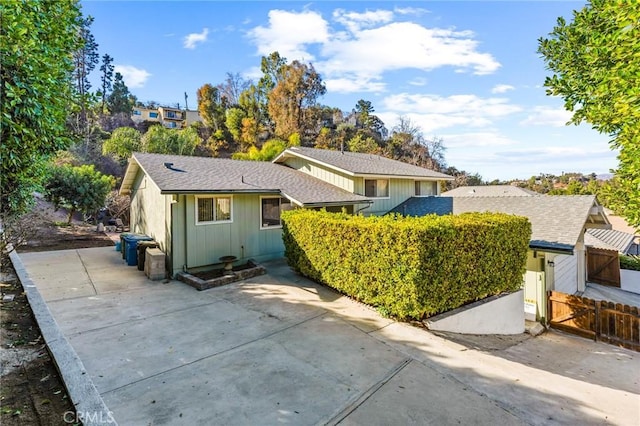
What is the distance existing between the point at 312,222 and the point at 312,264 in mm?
1309

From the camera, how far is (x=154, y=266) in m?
9.30

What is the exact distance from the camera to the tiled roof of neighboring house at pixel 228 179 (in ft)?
32.5

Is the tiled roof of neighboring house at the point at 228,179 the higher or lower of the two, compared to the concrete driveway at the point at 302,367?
higher

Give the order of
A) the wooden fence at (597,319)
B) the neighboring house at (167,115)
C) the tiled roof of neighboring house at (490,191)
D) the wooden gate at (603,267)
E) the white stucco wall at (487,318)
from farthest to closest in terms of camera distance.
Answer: the neighboring house at (167,115), the tiled roof of neighboring house at (490,191), the wooden gate at (603,267), the wooden fence at (597,319), the white stucco wall at (487,318)

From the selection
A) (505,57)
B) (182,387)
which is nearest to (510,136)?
(505,57)

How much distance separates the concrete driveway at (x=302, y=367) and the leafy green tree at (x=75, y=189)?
10.7m

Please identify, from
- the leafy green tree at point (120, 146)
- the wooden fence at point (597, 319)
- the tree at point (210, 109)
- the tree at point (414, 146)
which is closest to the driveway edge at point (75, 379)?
the wooden fence at point (597, 319)

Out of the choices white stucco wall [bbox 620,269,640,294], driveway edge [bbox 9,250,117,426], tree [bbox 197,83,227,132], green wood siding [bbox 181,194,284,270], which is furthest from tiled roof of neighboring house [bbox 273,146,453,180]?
tree [bbox 197,83,227,132]

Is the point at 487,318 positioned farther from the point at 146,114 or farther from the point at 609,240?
the point at 146,114

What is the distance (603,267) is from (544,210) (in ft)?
20.9

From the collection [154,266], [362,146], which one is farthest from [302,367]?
[362,146]

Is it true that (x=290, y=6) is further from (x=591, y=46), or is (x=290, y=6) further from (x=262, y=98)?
(x=262, y=98)

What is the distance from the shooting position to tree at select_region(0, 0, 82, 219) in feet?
10.8

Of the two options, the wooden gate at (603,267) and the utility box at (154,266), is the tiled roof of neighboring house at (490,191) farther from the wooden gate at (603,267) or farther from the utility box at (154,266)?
the utility box at (154,266)
